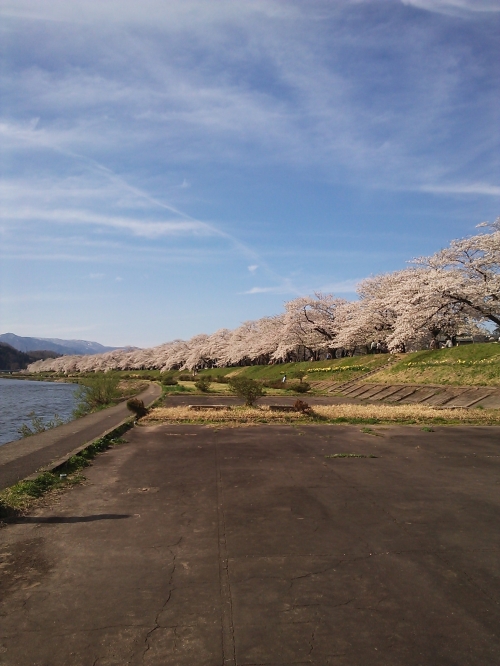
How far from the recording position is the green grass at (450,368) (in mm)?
25281

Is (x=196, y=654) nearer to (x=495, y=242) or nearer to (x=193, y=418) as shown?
(x=193, y=418)

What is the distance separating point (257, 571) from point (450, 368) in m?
26.7

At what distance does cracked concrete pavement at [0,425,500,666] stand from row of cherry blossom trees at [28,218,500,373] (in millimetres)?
26997

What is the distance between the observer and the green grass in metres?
25.3

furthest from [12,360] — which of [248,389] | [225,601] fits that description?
[225,601]

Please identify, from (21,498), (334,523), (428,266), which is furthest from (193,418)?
(428,266)

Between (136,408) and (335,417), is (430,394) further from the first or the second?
(136,408)

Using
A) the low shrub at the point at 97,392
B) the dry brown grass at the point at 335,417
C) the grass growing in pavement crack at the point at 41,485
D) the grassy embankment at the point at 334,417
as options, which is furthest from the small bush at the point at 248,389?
the low shrub at the point at 97,392

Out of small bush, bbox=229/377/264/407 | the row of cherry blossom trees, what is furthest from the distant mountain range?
small bush, bbox=229/377/264/407

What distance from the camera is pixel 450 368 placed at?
28.3 m

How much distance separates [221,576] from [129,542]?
143 cm

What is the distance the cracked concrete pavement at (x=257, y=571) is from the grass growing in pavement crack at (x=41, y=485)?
32 centimetres

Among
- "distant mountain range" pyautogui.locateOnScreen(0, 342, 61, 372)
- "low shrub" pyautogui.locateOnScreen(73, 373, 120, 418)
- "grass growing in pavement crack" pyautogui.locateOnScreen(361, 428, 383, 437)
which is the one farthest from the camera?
"distant mountain range" pyautogui.locateOnScreen(0, 342, 61, 372)

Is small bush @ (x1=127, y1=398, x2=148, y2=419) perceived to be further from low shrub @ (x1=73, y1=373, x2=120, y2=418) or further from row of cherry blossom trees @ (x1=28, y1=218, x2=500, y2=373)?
row of cherry blossom trees @ (x1=28, y1=218, x2=500, y2=373)
